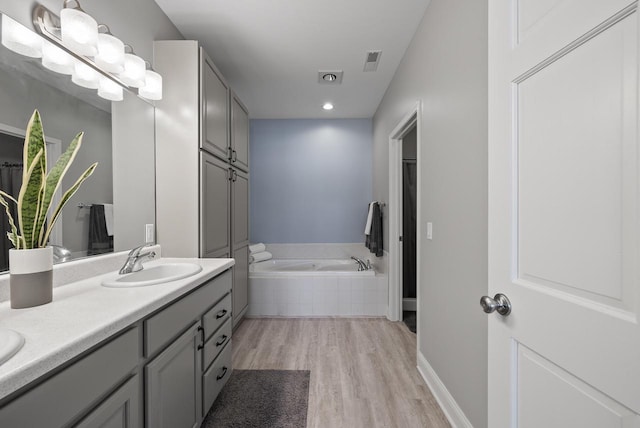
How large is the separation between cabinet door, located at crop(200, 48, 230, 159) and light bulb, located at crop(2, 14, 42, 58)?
857 millimetres

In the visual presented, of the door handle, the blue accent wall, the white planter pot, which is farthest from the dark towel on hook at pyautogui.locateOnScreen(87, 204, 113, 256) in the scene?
the blue accent wall

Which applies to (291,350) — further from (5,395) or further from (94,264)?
(5,395)

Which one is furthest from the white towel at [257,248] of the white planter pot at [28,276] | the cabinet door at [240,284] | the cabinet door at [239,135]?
the white planter pot at [28,276]

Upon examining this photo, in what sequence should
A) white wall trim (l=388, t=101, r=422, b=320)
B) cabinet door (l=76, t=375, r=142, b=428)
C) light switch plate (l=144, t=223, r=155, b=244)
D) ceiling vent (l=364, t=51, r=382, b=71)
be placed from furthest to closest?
white wall trim (l=388, t=101, r=422, b=320)
ceiling vent (l=364, t=51, r=382, b=71)
light switch plate (l=144, t=223, r=155, b=244)
cabinet door (l=76, t=375, r=142, b=428)

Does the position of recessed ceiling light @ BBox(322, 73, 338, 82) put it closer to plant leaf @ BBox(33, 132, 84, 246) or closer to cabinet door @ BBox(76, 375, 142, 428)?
plant leaf @ BBox(33, 132, 84, 246)

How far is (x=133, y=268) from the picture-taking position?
4.89ft

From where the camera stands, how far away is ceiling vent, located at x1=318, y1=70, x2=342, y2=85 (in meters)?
2.75

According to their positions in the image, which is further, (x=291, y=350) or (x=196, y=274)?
(x=291, y=350)

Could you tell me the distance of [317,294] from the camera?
3211mm

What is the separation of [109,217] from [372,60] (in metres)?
2.34

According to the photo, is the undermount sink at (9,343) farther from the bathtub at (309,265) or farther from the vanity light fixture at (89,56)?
the bathtub at (309,265)

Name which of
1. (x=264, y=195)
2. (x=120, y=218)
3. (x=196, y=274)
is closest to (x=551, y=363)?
(x=196, y=274)

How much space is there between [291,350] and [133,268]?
4.85 feet

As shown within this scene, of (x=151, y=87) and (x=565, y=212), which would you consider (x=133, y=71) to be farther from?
(x=565, y=212)
